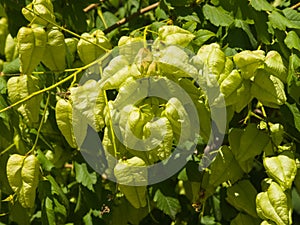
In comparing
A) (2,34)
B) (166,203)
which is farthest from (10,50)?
(166,203)

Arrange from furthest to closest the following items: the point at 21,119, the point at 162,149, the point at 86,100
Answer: the point at 21,119 < the point at 86,100 < the point at 162,149

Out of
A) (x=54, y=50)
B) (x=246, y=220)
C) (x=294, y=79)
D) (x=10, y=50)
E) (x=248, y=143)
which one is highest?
(x=54, y=50)

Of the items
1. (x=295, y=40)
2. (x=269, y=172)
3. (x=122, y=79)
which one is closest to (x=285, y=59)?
(x=295, y=40)

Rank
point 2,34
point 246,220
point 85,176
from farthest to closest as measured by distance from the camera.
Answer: point 2,34 → point 85,176 → point 246,220

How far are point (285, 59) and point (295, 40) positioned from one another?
0.20 feet

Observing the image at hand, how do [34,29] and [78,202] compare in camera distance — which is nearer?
[34,29]

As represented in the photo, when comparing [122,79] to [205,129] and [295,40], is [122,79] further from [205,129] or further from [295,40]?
[295,40]

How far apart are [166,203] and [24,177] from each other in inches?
21.0

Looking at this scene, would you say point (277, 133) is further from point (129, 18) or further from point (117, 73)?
point (129, 18)

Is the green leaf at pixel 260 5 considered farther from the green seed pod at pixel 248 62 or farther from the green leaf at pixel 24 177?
the green leaf at pixel 24 177

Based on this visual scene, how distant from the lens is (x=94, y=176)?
218 centimetres

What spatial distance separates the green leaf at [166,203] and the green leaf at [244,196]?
0.89 feet

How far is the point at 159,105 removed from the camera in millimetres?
1562

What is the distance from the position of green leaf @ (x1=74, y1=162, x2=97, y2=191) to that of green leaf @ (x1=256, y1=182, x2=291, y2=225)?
25.5 inches
